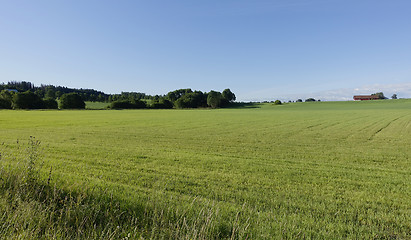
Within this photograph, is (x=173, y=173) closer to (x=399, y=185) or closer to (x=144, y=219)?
(x=144, y=219)

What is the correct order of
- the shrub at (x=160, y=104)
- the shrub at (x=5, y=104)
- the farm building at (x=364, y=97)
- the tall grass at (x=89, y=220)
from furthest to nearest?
the farm building at (x=364, y=97) < the shrub at (x=160, y=104) < the shrub at (x=5, y=104) < the tall grass at (x=89, y=220)

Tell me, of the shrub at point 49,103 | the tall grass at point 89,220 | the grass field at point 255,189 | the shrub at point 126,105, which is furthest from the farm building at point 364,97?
the shrub at point 49,103

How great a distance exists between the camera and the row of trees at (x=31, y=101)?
9600cm

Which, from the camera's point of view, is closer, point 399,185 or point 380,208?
point 380,208

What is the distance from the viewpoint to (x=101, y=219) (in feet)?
12.7

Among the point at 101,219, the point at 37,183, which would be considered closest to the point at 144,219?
the point at 101,219

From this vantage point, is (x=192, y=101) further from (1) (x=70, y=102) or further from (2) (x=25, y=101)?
(2) (x=25, y=101)

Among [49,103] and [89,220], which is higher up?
[49,103]

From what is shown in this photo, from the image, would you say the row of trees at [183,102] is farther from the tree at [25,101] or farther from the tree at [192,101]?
the tree at [25,101]

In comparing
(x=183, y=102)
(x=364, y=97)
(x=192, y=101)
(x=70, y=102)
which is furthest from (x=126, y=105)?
(x=364, y=97)

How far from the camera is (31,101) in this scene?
98125 mm

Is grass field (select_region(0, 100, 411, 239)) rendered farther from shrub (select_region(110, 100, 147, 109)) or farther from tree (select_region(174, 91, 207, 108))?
tree (select_region(174, 91, 207, 108))

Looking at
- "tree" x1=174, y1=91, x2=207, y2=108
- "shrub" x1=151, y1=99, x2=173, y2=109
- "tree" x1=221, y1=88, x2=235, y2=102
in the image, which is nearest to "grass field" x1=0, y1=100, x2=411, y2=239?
"shrub" x1=151, y1=99, x2=173, y2=109

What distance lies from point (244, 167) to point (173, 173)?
303 centimetres
